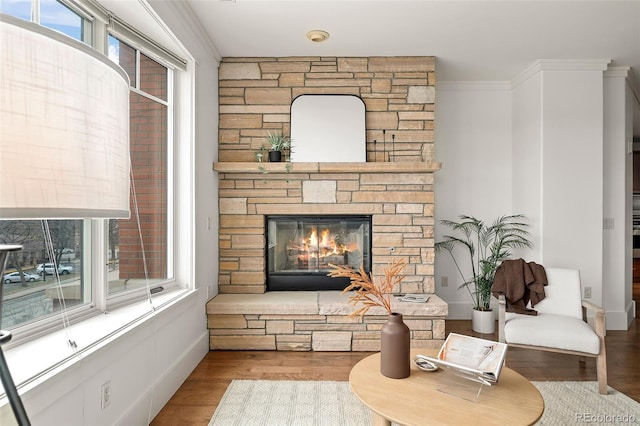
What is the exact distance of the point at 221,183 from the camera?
356cm

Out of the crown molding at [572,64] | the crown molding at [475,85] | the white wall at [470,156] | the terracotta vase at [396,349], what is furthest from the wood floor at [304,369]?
the crown molding at [475,85]

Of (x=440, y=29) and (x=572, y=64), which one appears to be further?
(x=572, y=64)

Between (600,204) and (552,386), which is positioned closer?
(552,386)

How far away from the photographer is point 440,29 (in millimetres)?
2988

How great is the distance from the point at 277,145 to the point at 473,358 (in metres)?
2.48

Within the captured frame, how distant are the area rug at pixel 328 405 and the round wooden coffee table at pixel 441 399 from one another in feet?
2.10

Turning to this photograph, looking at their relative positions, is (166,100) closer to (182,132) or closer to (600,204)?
(182,132)

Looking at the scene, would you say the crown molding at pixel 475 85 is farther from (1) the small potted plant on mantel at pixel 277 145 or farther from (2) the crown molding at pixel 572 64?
(1) the small potted plant on mantel at pixel 277 145

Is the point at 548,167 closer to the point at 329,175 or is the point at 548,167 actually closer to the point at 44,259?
the point at 329,175

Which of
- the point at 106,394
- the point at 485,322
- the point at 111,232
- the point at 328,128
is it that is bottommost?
the point at 485,322

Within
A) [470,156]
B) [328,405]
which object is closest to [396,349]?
[328,405]

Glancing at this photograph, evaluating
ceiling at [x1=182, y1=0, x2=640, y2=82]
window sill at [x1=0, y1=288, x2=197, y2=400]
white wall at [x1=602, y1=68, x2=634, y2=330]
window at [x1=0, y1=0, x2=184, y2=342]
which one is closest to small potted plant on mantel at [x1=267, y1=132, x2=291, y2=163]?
ceiling at [x1=182, y1=0, x2=640, y2=82]

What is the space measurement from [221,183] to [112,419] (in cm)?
219

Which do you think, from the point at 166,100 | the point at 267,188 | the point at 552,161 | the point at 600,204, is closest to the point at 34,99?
the point at 166,100
